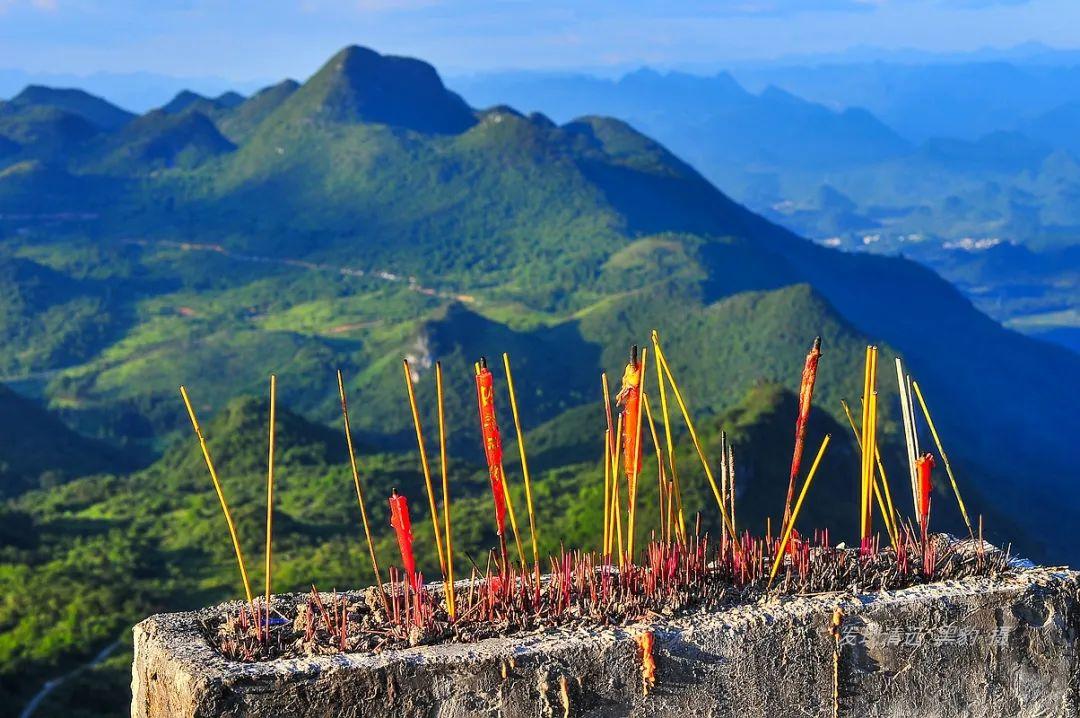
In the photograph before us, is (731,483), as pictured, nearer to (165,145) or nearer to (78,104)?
(165,145)

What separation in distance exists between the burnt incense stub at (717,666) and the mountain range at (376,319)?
19934 millimetres

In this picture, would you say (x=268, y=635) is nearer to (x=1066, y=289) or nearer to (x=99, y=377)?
(x=99, y=377)

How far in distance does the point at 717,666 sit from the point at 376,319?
79383 millimetres

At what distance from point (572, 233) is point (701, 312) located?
104 feet

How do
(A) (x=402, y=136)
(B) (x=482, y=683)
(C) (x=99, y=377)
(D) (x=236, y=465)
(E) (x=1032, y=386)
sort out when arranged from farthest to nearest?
1. (A) (x=402, y=136)
2. (E) (x=1032, y=386)
3. (C) (x=99, y=377)
4. (D) (x=236, y=465)
5. (B) (x=482, y=683)

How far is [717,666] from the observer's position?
422cm

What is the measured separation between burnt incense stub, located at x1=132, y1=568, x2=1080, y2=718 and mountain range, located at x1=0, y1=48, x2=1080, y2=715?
1993cm

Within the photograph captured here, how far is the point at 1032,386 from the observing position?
89125 millimetres

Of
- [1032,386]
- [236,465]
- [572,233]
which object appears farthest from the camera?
[572,233]

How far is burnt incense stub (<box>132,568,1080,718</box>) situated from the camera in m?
3.93

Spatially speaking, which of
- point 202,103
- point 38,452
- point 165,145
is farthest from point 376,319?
point 202,103

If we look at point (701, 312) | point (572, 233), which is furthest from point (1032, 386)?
point (572, 233)

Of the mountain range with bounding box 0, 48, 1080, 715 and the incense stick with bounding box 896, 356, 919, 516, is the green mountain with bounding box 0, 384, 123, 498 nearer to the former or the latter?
the mountain range with bounding box 0, 48, 1080, 715

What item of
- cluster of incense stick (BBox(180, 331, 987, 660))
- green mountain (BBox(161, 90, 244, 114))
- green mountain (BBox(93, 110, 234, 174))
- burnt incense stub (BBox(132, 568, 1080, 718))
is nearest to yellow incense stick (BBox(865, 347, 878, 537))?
cluster of incense stick (BBox(180, 331, 987, 660))
